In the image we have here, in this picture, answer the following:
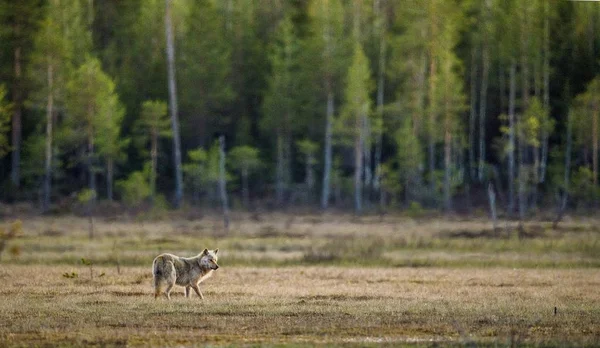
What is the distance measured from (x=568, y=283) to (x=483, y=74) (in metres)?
42.8

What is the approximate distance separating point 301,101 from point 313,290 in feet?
137

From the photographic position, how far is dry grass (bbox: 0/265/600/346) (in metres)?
15.5

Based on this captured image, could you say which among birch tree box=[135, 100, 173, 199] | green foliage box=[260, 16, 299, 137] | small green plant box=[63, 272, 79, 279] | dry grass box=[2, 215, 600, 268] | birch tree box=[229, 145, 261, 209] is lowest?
dry grass box=[2, 215, 600, 268]

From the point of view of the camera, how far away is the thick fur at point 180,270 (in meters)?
19.3

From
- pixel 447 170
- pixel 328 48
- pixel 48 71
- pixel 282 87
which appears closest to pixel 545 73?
pixel 447 170

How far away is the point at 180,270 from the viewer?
1975 cm

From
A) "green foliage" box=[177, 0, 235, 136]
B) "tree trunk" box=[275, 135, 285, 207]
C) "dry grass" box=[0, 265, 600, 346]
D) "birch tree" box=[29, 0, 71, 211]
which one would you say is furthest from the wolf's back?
"green foliage" box=[177, 0, 235, 136]

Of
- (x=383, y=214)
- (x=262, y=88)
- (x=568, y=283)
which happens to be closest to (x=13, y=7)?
(x=262, y=88)

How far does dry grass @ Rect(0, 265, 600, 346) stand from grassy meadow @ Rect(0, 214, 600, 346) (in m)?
0.04

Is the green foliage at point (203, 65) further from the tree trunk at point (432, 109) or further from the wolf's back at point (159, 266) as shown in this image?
the wolf's back at point (159, 266)

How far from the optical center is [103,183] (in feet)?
210

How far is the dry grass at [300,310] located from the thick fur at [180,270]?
36 cm

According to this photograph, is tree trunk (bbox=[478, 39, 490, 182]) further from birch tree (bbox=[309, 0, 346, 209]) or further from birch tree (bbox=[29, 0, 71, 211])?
birch tree (bbox=[29, 0, 71, 211])

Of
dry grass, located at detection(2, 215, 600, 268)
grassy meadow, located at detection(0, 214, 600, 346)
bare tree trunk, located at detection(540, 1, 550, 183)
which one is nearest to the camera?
grassy meadow, located at detection(0, 214, 600, 346)
